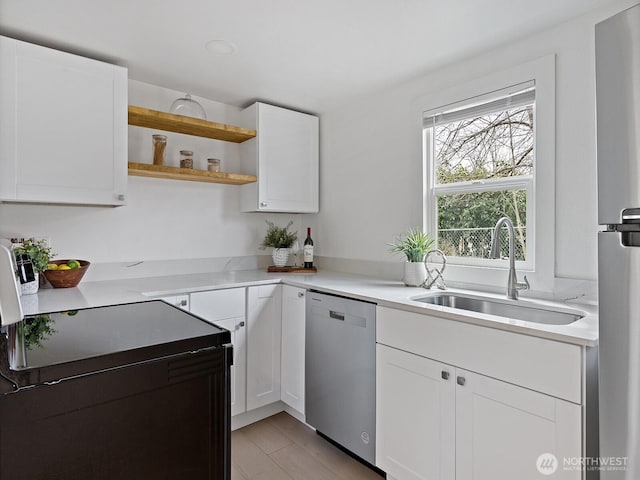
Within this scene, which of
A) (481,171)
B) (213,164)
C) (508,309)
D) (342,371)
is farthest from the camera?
(213,164)

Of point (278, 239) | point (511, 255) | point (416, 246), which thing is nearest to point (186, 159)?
point (278, 239)

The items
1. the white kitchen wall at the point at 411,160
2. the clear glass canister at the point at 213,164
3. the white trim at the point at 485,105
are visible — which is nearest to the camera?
the white kitchen wall at the point at 411,160

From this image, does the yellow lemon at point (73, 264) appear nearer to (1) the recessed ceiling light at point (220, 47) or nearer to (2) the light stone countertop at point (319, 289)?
(2) the light stone countertop at point (319, 289)

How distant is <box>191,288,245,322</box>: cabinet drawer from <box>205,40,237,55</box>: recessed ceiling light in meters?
1.37

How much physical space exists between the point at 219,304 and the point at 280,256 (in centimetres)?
83

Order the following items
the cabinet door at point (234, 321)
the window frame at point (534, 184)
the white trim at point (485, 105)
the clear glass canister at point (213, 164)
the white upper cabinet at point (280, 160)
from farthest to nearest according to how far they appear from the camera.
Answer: the white upper cabinet at point (280, 160)
the clear glass canister at point (213, 164)
the cabinet door at point (234, 321)
the white trim at point (485, 105)
the window frame at point (534, 184)

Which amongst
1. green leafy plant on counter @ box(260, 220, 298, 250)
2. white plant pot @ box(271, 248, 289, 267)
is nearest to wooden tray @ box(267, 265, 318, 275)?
white plant pot @ box(271, 248, 289, 267)

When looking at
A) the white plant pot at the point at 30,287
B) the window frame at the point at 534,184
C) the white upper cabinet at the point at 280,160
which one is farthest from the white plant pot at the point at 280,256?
the white plant pot at the point at 30,287

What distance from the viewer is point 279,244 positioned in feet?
9.98

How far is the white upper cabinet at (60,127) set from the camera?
186 centimetres

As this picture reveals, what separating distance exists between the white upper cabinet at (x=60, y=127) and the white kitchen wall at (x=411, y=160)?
1.56 meters

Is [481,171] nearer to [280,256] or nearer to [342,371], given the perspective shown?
[342,371]

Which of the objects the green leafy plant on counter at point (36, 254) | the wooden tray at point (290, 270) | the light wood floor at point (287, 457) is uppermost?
the green leafy plant on counter at point (36, 254)

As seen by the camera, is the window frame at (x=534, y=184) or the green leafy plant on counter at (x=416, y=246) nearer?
the window frame at (x=534, y=184)
